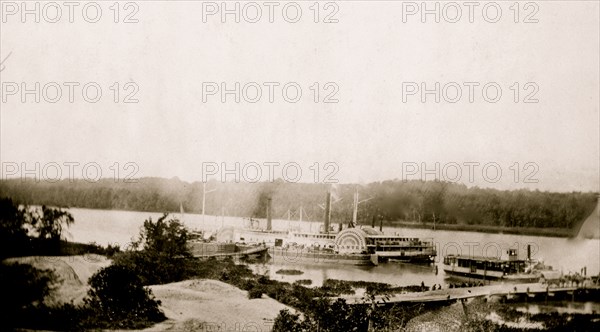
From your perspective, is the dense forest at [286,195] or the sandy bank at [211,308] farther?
the dense forest at [286,195]

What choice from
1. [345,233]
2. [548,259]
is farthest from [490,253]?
[548,259]

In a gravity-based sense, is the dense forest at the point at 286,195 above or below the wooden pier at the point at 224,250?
above

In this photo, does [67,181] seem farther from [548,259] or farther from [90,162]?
[548,259]

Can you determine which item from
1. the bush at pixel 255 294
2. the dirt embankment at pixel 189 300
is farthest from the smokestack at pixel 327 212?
the dirt embankment at pixel 189 300

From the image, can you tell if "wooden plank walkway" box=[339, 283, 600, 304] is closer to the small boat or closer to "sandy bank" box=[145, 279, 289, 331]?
the small boat

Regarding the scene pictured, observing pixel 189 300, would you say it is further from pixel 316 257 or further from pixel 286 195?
pixel 316 257

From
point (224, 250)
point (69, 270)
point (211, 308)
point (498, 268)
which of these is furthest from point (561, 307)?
point (224, 250)

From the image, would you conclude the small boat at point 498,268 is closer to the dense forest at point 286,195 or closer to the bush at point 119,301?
the dense forest at point 286,195
